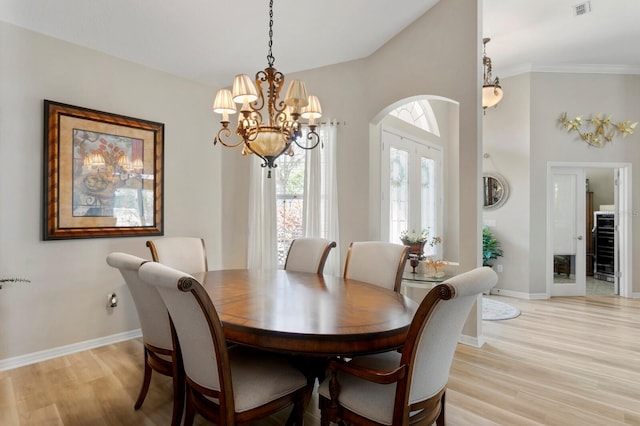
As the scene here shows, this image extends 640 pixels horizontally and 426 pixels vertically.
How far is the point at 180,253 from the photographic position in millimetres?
3016

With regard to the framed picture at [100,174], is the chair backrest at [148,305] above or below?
below

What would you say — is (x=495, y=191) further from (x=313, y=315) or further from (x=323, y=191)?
(x=313, y=315)

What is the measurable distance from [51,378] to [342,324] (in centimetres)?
261

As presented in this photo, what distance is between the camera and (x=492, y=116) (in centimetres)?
575

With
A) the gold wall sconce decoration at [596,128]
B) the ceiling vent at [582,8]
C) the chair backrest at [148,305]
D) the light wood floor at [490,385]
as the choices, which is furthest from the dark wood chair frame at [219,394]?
the gold wall sconce decoration at [596,128]

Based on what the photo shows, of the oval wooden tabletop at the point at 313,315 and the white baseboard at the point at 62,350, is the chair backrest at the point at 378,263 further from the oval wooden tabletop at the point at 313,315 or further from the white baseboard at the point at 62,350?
the white baseboard at the point at 62,350

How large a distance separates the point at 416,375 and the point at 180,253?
2357 millimetres

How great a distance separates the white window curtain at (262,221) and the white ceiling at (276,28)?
4.20ft

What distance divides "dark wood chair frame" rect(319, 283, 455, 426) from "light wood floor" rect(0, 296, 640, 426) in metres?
0.78

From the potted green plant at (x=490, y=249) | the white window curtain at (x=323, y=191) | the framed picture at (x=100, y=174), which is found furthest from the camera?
the potted green plant at (x=490, y=249)

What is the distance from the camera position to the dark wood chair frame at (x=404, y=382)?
4.09 ft

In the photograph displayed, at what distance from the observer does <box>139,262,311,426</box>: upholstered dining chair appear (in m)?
1.41

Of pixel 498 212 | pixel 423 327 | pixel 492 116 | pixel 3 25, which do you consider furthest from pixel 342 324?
pixel 492 116

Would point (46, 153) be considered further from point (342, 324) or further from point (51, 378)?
point (342, 324)
